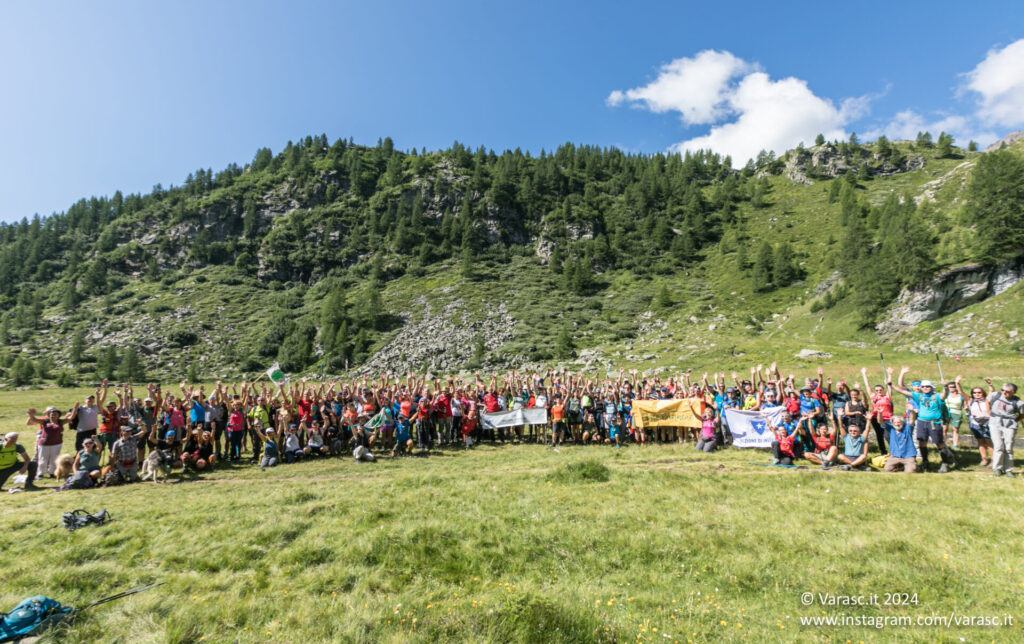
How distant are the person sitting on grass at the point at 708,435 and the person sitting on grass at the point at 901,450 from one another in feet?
16.1

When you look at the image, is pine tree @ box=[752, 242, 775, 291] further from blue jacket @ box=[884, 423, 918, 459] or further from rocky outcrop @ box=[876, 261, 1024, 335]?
blue jacket @ box=[884, 423, 918, 459]

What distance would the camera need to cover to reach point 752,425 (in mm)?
15805

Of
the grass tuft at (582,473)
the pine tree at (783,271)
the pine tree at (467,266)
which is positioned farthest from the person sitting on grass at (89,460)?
the pine tree at (783,271)

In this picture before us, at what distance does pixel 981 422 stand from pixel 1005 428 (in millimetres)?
1929

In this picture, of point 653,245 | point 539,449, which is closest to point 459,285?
point 653,245

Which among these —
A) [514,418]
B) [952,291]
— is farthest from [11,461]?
[952,291]

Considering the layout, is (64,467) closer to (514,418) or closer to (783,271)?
(514,418)

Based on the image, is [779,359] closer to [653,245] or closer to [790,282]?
[790,282]

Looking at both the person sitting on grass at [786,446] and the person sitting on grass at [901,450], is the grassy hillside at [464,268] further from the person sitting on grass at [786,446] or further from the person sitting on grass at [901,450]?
the person sitting on grass at [786,446]

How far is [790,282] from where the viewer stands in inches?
3167

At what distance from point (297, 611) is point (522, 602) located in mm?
2934

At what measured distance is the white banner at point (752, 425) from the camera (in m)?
15.3

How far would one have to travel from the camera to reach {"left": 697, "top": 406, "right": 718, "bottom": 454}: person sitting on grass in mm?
15688

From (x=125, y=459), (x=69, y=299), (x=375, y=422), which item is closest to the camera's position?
(x=125, y=459)
